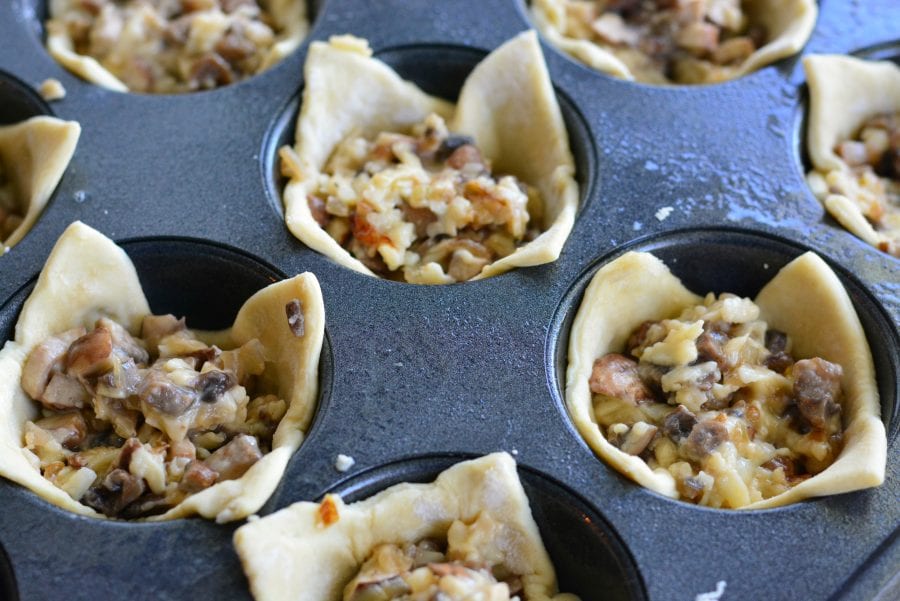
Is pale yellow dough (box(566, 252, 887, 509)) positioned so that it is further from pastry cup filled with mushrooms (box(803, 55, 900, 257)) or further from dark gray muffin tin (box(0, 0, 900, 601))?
pastry cup filled with mushrooms (box(803, 55, 900, 257))

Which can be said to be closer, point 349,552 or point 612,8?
point 349,552

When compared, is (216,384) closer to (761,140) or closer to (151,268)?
(151,268)

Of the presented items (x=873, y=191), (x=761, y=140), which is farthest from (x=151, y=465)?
(x=873, y=191)

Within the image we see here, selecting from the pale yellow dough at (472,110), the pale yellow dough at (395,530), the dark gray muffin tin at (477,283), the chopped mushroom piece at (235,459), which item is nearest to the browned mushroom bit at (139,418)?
the chopped mushroom piece at (235,459)

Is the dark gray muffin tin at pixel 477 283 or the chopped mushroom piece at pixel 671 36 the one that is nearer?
the dark gray muffin tin at pixel 477 283

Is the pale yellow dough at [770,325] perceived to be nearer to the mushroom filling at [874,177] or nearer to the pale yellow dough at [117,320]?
the mushroom filling at [874,177]
